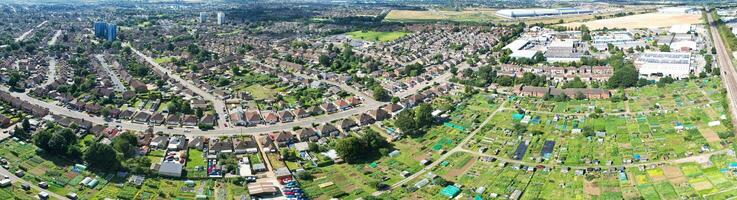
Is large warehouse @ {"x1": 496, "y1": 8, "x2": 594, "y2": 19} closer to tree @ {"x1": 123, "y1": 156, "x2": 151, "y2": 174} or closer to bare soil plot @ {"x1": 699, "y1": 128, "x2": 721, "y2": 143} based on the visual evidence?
bare soil plot @ {"x1": 699, "y1": 128, "x2": 721, "y2": 143}

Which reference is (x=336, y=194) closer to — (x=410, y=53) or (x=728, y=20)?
(x=410, y=53)

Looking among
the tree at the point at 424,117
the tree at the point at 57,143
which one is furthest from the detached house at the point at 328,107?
the tree at the point at 57,143

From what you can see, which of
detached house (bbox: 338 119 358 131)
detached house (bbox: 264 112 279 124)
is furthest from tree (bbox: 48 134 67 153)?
detached house (bbox: 338 119 358 131)

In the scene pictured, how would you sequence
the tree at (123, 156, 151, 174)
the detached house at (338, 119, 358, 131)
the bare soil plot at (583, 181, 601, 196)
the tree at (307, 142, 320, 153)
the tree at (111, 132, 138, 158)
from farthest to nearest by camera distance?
the detached house at (338, 119, 358, 131) < the tree at (307, 142, 320, 153) < the tree at (111, 132, 138, 158) < the tree at (123, 156, 151, 174) < the bare soil plot at (583, 181, 601, 196)

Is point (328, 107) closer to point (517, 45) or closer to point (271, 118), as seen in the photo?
point (271, 118)

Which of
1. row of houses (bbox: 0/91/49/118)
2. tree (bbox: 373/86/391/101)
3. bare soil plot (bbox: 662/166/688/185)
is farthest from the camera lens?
tree (bbox: 373/86/391/101)

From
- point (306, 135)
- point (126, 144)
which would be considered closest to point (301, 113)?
point (306, 135)

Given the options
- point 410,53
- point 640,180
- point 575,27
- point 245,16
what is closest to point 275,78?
point 410,53
